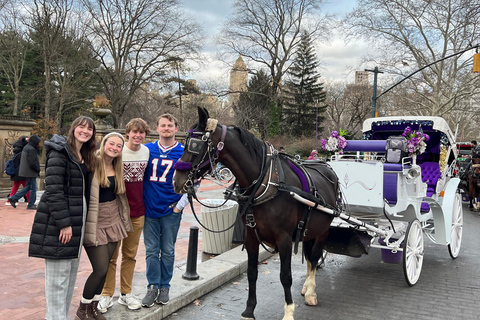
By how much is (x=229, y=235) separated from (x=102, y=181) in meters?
3.63

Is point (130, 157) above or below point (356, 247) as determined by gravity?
above

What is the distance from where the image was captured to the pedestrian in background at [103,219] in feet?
10.6

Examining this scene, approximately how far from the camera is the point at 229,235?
658 cm

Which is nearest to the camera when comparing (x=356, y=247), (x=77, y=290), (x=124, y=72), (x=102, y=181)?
(x=102, y=181)

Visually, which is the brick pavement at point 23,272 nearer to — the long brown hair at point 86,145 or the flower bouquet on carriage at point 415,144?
the long brown hair at point 86,145

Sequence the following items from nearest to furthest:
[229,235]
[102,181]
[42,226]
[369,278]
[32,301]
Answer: [42,226] → [102,181] → [32,301] → [369,278] → [229,235]

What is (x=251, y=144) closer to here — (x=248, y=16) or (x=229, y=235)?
(x=229, y=235)

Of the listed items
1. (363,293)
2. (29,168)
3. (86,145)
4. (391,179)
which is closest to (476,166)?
(391,179)

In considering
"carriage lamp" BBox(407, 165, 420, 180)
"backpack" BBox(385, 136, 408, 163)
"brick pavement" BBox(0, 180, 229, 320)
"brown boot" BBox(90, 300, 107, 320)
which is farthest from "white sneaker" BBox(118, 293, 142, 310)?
"backpack" BBox(385, 136, 408, 163)

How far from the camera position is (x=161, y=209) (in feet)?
12.6

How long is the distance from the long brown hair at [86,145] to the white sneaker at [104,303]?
150 centimetres

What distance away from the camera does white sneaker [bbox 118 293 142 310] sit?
3.80 m

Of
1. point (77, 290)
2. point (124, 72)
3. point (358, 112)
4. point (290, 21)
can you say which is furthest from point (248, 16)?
point (77, 290)

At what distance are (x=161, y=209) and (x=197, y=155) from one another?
0.88m
